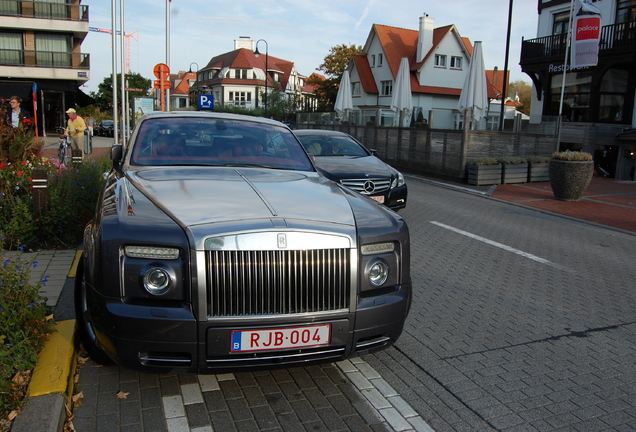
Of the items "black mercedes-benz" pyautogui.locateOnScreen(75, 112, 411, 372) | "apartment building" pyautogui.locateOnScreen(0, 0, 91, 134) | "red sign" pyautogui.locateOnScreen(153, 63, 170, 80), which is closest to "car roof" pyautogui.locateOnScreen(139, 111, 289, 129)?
"black mercedes-benz" pyautogui.locateOnScreen(75, 112, 411, 372)

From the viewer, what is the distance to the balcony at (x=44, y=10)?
38.5 m

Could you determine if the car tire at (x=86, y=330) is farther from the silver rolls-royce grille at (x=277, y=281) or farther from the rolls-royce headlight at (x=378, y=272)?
the rolls-royce headlight at (x=378, y=272)

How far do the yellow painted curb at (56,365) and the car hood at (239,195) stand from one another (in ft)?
3.89

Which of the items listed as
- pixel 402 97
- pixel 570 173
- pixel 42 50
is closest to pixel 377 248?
pixel 570 173

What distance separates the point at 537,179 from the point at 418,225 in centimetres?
1064

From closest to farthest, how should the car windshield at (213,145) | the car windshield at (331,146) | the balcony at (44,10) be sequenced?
the car windshield at (213,145)
the car windshield at (331,146)
the balcony at (44,10)

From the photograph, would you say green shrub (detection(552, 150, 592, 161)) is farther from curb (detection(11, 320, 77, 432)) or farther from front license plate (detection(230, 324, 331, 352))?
curb (detection(11, 320, 77, 432))

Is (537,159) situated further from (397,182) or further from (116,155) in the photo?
(116,155)

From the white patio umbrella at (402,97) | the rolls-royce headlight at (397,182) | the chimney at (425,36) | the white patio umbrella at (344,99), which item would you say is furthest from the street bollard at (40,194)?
the chimney at (425,36)

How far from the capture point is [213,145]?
16.3ft

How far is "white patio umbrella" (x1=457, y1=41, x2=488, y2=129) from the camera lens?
19531 mm

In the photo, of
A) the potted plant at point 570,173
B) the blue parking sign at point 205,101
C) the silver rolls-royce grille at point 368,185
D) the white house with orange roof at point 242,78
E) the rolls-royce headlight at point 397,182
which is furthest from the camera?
the white house with orange roof at point 242,78

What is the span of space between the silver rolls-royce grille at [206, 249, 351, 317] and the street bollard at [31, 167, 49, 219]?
16.5 feet

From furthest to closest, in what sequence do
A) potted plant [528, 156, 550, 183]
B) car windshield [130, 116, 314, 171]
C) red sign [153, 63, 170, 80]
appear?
red sign [153, 63, 170, 80] < potted plant [528, 156, 550, 183] < car windshield [130, 116, 314, 171]
